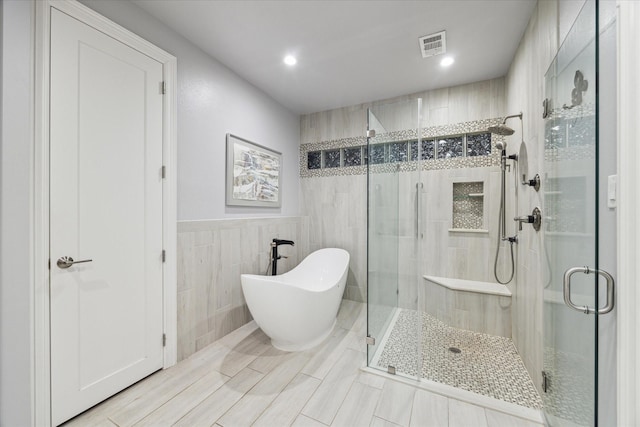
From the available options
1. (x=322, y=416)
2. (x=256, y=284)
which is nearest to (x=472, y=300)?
(x=322, y=416)

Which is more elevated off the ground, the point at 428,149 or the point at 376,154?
the point at 428,149

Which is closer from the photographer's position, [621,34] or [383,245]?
[621,34]

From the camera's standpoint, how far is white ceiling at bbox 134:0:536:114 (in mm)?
1786

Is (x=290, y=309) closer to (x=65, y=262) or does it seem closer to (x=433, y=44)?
(x=65, y=262)

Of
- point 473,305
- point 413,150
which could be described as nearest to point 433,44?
point 413,150

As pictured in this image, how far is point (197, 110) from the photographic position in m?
2.20

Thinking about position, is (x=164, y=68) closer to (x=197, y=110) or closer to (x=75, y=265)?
(x=197, y=110)

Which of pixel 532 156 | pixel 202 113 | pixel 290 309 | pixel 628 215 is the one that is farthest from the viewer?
pixel 202 113

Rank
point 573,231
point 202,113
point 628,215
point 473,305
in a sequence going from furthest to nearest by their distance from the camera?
point 473,305 → point 202,113 → point 573,231 → point 628,215

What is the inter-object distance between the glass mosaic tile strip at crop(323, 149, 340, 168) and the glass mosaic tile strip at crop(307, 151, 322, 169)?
0.09m

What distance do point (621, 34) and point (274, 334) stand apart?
244cm

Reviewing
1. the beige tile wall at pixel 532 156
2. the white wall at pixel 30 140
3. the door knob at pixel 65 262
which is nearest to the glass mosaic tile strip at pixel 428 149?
the beige tile wall at pixel 532 156

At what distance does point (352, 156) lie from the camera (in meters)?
3.52

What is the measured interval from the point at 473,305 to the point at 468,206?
1.08 meters
